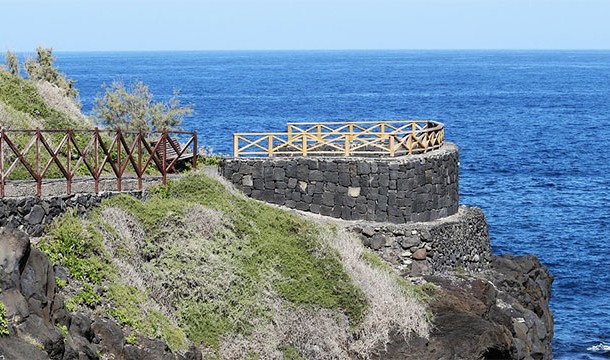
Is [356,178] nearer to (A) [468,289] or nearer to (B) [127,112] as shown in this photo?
(A) [468,289]

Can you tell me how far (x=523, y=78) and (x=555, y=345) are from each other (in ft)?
478

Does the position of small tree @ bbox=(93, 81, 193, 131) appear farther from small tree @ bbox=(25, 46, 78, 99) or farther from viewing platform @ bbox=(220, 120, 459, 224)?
viewing platform @ bbox=(220, 120, 459, 224)

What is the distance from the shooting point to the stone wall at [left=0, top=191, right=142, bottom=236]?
21500 mm

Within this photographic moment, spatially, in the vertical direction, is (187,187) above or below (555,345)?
above

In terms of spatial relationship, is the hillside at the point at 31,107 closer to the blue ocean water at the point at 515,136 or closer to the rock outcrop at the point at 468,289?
the rock outcrop at the point at 468,289

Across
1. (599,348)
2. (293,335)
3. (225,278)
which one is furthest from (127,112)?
(293,335)

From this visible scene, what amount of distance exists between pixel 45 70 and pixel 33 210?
26.9 meters

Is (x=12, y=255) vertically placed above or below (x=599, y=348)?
above

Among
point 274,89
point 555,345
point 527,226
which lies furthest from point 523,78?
point 555,345

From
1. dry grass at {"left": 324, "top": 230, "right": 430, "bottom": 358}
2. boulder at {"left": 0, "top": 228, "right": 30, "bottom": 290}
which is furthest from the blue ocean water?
boulder at {"left": 0, "top": 228, "right": 30, "bottom": 290}

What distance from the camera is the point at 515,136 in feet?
279

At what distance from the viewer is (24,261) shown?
733 inches

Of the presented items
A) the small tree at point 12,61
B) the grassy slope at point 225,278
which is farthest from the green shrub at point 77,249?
the small tree at point 12,61

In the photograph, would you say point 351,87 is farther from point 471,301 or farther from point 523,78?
point 471,301
